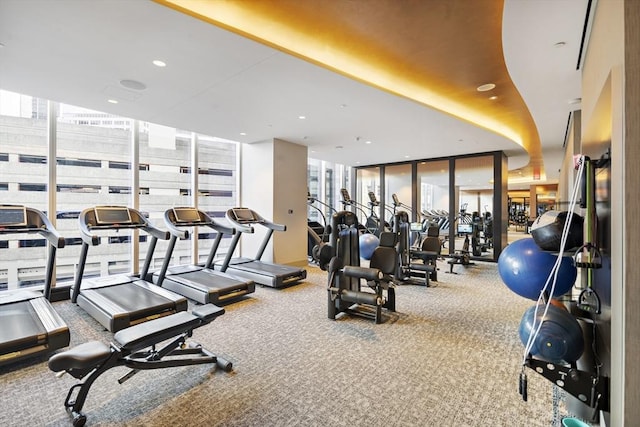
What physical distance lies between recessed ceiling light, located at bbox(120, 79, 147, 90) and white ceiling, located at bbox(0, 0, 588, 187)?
0.23 feet

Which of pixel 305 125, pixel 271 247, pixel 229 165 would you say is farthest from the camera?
pixel 229 165

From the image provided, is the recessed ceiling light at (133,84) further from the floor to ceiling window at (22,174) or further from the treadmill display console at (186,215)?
the floor to ceiling window at (22,174)

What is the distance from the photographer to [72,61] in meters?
3.33

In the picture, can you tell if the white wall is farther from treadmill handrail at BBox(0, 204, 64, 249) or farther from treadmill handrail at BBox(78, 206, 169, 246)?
treadmill handrail at BBox(0, 204, 64, 249)

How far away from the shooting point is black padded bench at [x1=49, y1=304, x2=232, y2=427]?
1.91 m

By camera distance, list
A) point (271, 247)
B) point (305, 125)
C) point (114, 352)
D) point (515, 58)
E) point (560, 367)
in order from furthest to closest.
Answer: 1. point (271, 247)
2. point (305, 125)
3. point (515, 58)
4. point (114, 352)
5. point (560, 367)

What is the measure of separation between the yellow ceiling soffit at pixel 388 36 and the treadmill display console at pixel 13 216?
310 cm

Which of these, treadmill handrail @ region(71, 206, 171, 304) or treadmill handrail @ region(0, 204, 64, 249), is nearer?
Result: treadmill handrail @ region(0, 204, 64, 249)

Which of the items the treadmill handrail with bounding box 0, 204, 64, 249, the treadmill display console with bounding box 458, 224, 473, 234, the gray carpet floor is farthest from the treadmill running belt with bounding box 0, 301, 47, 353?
the treadmill display console with bounding box 458, 224, 473, 234

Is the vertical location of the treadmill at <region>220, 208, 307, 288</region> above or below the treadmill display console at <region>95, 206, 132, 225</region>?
below

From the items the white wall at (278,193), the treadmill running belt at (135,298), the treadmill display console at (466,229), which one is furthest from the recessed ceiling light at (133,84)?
the treadmill display console at (466,229)

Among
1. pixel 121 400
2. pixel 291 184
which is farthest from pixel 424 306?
pixel 291 184

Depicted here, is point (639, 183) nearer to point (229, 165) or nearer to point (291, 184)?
point (291, 184)

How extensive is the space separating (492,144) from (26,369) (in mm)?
8644
